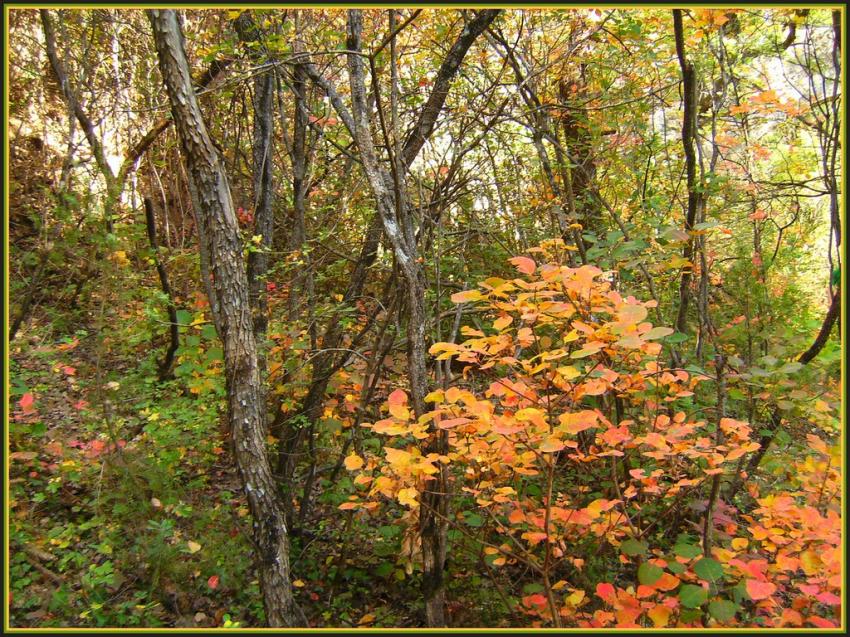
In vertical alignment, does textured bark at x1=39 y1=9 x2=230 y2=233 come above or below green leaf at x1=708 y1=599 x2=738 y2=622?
above

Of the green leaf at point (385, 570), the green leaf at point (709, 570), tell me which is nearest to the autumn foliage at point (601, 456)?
the green leaf at point (709, 570)

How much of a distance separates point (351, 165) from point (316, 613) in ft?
10.7

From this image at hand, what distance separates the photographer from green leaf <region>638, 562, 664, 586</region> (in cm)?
191

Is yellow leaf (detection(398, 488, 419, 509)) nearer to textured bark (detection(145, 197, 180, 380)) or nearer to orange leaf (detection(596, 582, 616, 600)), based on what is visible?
orange leaf (detection(596, 582, 616, 600))

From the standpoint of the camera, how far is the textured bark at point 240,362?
2.18 metres

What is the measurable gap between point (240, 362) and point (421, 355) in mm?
832

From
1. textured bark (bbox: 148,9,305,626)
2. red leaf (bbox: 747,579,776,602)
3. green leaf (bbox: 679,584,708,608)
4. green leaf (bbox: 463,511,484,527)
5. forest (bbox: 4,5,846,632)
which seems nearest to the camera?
red leaf (bbox: 747,579,776,602)

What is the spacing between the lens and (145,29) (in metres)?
4.42

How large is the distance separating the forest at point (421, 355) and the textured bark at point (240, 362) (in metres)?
0.01

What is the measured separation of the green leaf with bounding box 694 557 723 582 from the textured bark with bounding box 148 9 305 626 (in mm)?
1769

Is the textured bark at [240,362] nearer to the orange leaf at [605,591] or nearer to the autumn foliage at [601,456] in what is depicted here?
the autumn foliage at [601,456]

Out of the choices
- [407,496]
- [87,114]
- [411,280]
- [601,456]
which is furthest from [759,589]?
[87,114]

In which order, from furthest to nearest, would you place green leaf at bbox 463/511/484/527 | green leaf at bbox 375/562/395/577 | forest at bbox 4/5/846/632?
1. green leaf at bbox 375/562/395/577
2. green leaf at bbox 463/511/484/527
3. forest at bbox 4/5/846/632

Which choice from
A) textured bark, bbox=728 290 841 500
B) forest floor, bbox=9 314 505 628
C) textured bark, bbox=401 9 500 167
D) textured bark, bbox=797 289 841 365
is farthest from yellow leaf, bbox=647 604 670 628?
textured bark, bbox=401 9 500 167
